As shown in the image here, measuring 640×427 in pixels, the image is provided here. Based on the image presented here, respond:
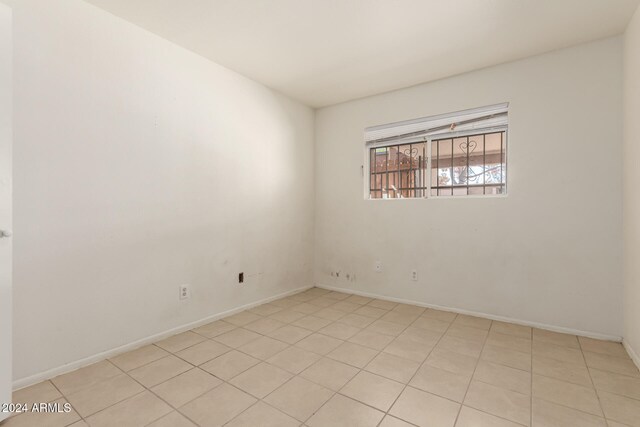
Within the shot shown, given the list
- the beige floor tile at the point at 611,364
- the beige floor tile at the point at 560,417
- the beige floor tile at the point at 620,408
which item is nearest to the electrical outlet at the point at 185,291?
the beige floor tile at the point at 560,417

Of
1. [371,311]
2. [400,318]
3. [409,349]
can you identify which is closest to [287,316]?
[371,311]

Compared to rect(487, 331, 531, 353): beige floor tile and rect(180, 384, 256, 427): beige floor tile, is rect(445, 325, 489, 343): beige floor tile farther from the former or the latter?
rect(180, 384, 256, 427): beige floor tile

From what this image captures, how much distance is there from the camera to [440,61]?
114 inches

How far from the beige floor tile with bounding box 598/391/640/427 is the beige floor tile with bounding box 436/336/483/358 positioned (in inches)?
27.5

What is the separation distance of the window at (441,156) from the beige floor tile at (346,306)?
4.41 feet

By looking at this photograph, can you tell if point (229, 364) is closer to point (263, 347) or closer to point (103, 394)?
point (263, 347)

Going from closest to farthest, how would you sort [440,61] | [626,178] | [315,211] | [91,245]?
[91,245]
[626,178]
[440,61]
[315,211]

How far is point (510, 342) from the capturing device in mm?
2473

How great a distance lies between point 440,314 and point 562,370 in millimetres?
1167

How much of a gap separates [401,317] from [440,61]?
250cm

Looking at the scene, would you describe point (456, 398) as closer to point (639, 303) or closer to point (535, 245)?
point (639, 303)

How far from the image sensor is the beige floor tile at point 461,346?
2305 millimetres

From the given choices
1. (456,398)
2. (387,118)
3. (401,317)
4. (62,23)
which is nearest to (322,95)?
(387,118)

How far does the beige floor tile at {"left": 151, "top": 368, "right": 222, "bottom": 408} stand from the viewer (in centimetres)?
172
